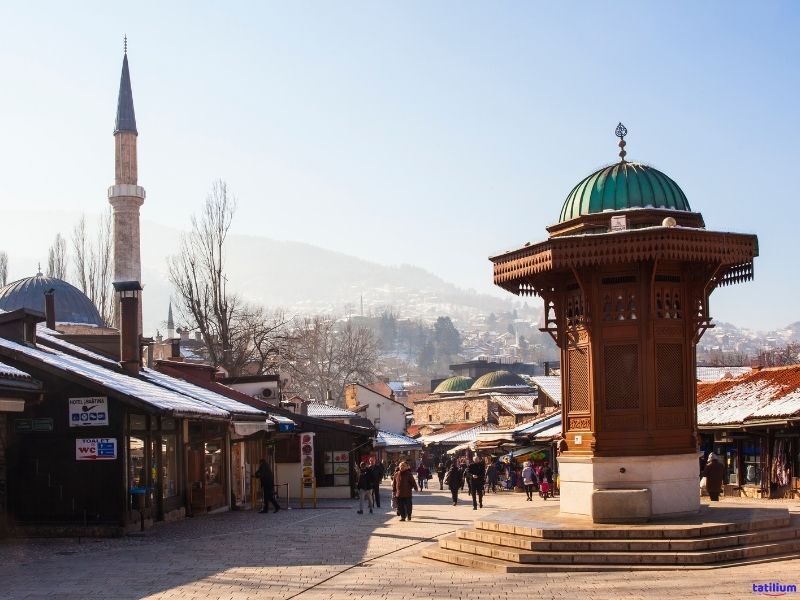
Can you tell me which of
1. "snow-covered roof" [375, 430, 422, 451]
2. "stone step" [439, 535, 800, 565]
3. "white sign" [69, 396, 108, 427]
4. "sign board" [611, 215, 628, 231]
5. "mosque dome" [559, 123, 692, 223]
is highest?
"mosque dome" [559, 123, 692, 223]

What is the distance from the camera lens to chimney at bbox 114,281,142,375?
26.1 m

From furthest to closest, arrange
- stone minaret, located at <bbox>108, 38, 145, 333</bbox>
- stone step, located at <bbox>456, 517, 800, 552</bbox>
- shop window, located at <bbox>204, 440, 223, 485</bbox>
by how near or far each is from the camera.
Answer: stone minaret, located at <bbox>108, 38, 145, 333</bbox>, shop window, located at <bbox>204, 440, 223, 485</bbox>, stone step, located at <bbox>456, 517, 800, 552</bbox>

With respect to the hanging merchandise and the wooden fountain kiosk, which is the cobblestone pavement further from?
the hanging merchandise

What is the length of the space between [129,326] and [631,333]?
1380 cm

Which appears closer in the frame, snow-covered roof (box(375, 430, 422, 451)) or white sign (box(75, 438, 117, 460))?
white sign (box(75, 438, 117, 460))

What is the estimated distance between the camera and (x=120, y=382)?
2225cm

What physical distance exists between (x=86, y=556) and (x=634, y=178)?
10.0m

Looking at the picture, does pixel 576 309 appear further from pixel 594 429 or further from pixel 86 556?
pixel 86 556

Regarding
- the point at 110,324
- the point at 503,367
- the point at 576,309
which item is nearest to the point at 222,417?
the point at 576,309

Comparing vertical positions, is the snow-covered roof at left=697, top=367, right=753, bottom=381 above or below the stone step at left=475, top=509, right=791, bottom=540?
above

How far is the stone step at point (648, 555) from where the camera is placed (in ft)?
44.9

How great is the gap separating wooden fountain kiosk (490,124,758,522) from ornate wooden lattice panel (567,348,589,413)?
2 centimetres

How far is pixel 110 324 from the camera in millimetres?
63781

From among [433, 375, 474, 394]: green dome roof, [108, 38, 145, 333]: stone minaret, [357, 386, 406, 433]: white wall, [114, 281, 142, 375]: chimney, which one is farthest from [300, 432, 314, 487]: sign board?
[433, 375, 474, 394]: green dome roof
